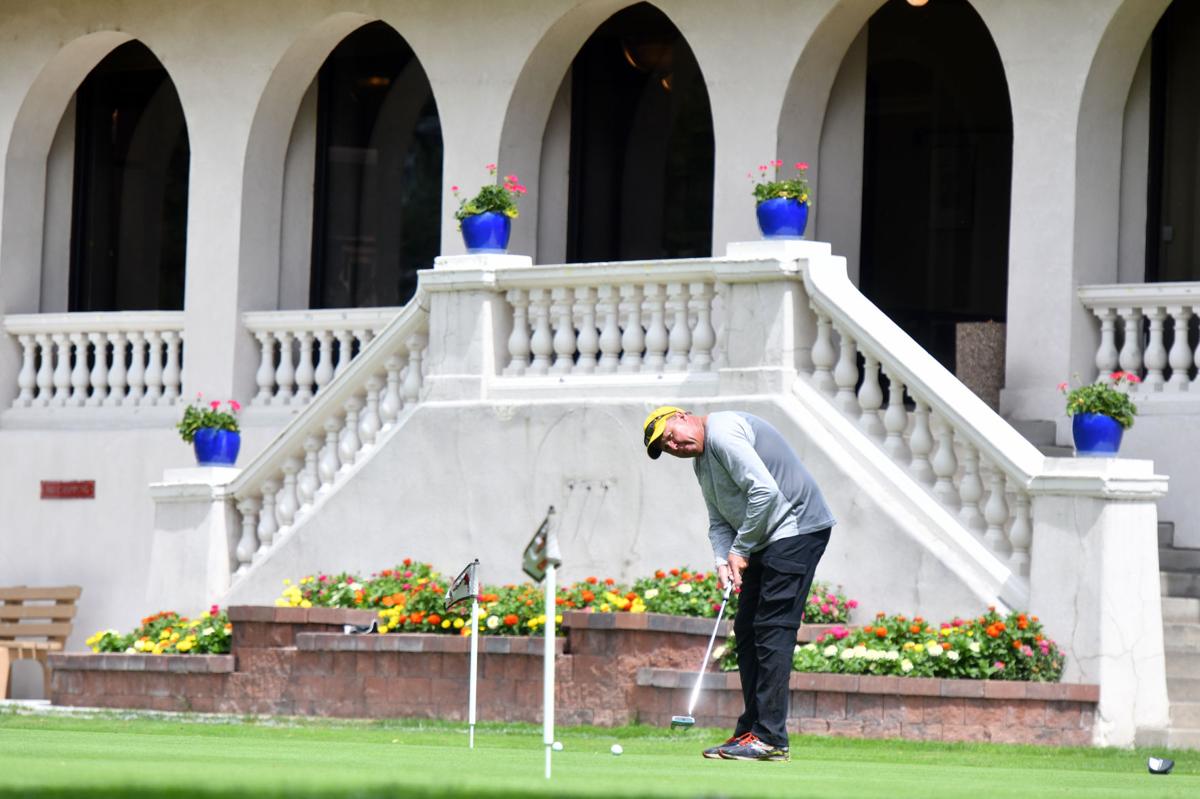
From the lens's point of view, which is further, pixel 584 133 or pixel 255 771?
pixel 584 133

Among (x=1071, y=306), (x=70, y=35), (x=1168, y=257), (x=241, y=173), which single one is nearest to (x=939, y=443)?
(x=1071, y=306)

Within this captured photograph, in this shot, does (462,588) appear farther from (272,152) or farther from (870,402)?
(272,152)

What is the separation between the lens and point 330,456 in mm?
15461

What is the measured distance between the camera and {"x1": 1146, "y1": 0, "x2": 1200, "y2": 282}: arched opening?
15758mm

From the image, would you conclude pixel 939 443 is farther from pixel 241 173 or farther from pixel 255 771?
pixel 241 173

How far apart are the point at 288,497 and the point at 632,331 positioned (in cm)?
296

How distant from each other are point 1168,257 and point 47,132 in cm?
995

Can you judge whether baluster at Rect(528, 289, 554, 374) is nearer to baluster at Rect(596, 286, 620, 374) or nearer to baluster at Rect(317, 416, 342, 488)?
baluster at Rect(596, 286, 620, 374)

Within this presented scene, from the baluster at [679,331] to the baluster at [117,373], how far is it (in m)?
6.80

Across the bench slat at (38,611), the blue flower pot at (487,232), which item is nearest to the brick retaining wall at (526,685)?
the blue flower pot at (487,232)

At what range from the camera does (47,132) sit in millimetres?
20188

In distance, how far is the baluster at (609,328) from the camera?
14.1 metres

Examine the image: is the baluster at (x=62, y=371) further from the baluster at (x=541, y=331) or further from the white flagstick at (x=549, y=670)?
the white flagstick at (x=549, y=670)

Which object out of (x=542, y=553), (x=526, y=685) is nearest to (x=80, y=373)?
(x=526, y=685)
